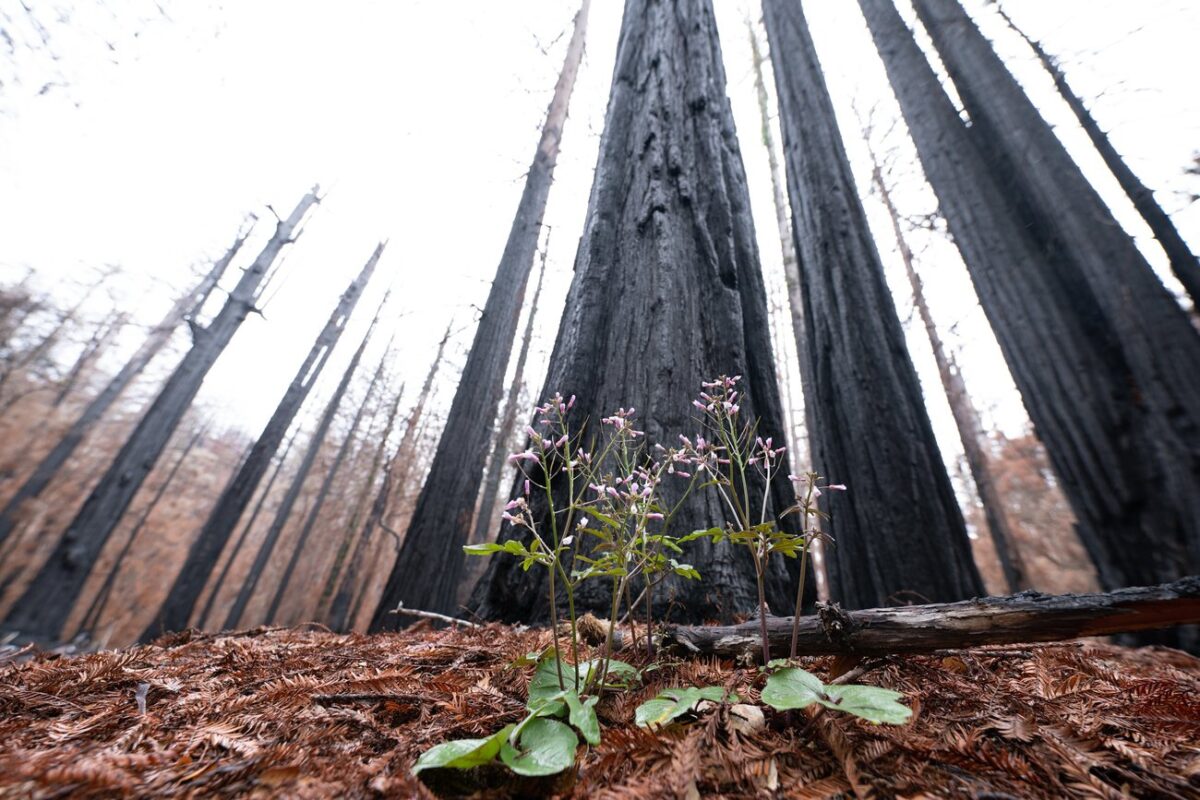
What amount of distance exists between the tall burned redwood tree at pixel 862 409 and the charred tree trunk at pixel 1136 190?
1269 millimetres

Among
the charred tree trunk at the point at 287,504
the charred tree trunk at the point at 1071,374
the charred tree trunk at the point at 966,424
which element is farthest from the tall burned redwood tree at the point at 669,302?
the charred tree trunk at the point at 287,504

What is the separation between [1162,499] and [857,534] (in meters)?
1.23

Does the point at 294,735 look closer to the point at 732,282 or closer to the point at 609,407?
the point at 609,407

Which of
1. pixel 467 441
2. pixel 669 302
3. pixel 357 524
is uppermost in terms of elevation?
pixel 357 524

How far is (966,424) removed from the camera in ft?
33.8

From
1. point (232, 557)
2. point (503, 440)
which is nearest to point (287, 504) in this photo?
point (232, 557)

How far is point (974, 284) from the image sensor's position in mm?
2725

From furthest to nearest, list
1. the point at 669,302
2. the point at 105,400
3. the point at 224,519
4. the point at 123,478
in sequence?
the point at 105,400
the point at 224,519
the point at 123,478
the point at 669,302

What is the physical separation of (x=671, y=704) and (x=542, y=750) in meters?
0.26

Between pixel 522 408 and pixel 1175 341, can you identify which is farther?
pixel 522 408

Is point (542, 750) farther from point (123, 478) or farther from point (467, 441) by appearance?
point (123, 478)

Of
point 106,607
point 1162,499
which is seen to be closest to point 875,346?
point 1162,499

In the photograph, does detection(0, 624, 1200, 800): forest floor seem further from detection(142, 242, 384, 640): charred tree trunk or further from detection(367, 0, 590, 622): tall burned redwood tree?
detection(142, 242, 384, 640): charred tree trunk

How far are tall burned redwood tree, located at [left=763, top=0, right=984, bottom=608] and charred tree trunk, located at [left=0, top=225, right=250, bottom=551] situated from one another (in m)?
10.9
